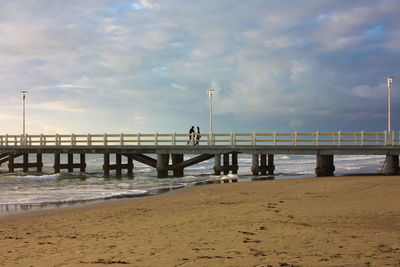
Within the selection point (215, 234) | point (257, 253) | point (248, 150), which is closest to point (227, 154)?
point (248, 150)

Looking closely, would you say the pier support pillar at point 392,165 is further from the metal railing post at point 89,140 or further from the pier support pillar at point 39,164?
the pier support pillar at point 39,164

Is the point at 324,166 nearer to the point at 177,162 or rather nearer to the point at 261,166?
the point at 261,166

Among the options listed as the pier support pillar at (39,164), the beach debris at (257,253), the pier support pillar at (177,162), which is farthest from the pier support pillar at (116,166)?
the beach debris at (257,253)

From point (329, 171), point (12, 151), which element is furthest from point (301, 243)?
point (12, 151)

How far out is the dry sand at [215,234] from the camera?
5.97 meters

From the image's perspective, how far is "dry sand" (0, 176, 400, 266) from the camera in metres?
5.97

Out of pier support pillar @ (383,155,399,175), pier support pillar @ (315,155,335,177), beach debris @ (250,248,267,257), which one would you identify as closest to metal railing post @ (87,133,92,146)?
pier support pillar @ (315,155,335,177)

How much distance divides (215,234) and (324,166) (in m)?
18.5

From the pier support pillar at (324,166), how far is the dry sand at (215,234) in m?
11.6

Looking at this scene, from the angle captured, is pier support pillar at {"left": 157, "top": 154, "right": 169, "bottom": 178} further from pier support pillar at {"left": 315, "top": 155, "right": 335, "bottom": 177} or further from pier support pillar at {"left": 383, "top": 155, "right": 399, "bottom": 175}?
pier support pillar at {"left": 383, "top": 155, "right": 399, "bottom": 175}

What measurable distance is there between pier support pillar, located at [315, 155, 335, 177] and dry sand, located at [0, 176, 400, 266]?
38.1ft

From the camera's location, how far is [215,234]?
7.68 meters

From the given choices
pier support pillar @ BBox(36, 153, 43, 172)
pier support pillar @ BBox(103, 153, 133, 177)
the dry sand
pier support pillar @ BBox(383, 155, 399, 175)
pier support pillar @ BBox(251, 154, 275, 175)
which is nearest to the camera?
the dry sand

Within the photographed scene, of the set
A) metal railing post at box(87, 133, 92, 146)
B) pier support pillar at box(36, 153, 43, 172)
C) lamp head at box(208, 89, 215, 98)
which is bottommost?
pier support pillar at box(36, 153, 43, 172)
